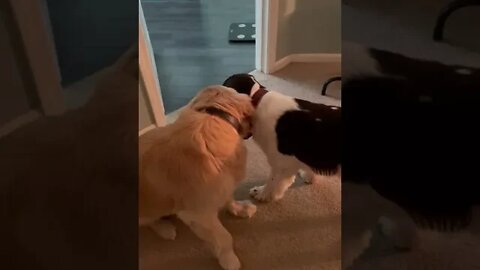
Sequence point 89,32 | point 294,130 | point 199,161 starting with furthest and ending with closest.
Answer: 1. point 294,130
2. point 199,161
3. point 89,32

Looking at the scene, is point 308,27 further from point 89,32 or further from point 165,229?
point 89,32

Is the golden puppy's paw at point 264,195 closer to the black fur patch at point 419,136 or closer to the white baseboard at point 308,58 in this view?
the black fur patch at point 419,136

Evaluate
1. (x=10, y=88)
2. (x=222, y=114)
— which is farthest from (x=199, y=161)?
(x=10, y=88)

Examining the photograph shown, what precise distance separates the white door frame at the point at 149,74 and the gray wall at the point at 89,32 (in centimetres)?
44

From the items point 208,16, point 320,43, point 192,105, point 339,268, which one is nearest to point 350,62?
point 192,105

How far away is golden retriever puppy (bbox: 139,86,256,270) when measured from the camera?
130 cm

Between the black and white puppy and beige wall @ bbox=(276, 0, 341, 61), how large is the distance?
56 cm

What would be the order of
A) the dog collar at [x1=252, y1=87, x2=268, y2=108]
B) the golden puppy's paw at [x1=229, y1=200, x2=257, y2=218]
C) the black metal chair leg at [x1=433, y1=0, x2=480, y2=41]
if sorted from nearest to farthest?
1. the black metal chair leg at [x1=433, y1=0, x2=480, y2=41]
2. the dog collar at [x1=252, y1=87, x2=268, y2=108]
3. the golden puppy's paw at [x1=229, y1=200, x2=257, y2=218]

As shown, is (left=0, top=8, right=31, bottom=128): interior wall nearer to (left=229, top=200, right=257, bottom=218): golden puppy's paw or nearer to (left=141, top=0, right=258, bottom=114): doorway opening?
(left=229, top=200, right=257, bottom=218): golden puppy's paw

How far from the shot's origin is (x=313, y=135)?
138cm

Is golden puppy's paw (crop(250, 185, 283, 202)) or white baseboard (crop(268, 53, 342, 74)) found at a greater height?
white baseboard (crop(268, 53, 342, 74))

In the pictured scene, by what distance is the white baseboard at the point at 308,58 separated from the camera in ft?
6.71

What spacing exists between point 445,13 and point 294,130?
1.32 ft

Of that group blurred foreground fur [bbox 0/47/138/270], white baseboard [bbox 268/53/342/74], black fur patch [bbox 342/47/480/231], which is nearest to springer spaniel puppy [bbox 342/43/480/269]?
black fur patch [bbox 342/47/480/231]
